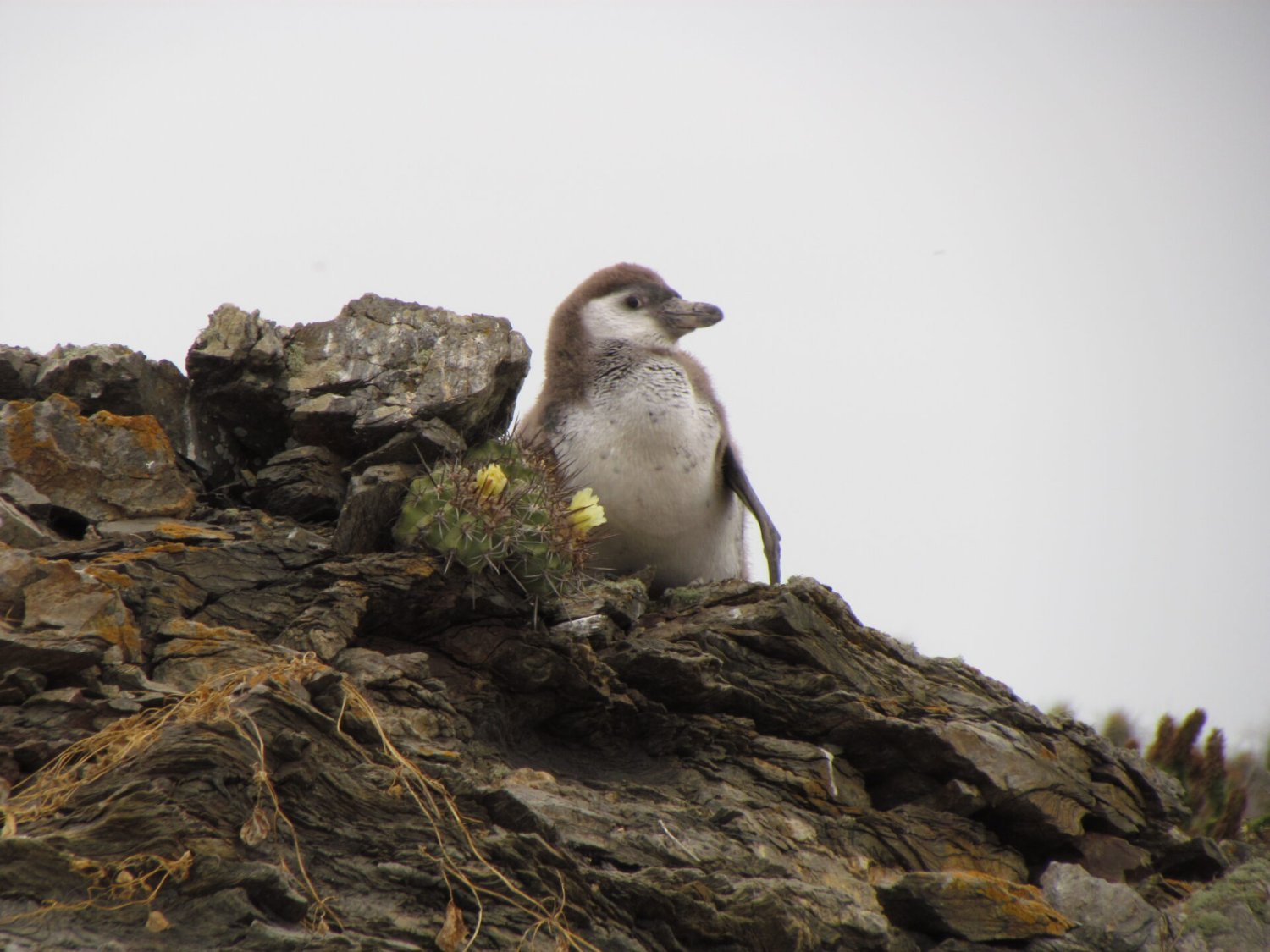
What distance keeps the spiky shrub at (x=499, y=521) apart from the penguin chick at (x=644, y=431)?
1022 millimetres

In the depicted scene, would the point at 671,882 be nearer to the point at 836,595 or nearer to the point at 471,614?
the point at 471,614

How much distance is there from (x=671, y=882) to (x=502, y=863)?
0.80 m

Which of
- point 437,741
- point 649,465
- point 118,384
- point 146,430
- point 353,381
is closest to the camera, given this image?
point 437,741

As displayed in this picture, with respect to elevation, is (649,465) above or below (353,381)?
below

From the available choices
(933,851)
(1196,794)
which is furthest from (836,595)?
(1196,794)

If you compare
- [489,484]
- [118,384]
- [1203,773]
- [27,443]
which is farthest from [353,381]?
[1203,773]

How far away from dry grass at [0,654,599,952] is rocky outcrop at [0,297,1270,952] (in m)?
0.01

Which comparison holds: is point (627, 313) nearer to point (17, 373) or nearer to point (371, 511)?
point (371, 511)

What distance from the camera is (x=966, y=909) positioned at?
5746mm

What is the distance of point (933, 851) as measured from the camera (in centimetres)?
659

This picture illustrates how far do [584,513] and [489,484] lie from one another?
0.76 meters

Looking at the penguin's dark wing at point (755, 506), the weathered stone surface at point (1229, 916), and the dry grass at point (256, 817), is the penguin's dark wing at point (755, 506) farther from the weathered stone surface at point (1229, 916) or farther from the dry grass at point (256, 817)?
the dry grass at point (256, 817)

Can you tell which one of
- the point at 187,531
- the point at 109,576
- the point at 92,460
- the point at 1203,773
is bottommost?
the point at 1203,773

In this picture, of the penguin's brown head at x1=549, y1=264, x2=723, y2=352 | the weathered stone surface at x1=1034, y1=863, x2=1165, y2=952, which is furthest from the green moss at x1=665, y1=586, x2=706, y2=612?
the weathered stone surface at x1=1034, y1=863, x2=1165, y2=952
